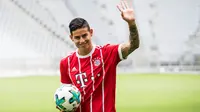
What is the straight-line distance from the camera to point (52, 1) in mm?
17781

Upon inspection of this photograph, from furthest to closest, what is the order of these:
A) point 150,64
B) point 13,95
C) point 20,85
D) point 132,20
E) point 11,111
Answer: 1. point 150,64
2. point 20,85
3. point 13,95
4. point 11,111
5. point 132,20

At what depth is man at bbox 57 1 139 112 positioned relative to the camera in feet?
11.0

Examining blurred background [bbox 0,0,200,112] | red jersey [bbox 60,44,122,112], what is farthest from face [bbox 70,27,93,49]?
blurred background [bbox 0,0,200,112]

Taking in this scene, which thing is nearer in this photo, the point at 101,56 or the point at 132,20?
the point at 132,20

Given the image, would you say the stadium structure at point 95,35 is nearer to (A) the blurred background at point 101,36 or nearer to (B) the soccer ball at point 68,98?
(A) the blurred background at point 101,36

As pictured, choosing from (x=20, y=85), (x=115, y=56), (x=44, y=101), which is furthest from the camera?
(x=20, y=85)

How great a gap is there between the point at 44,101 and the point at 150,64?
7053 millimetres

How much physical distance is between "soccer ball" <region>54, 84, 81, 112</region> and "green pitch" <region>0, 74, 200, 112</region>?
426 centimetres

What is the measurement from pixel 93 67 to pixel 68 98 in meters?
0.32

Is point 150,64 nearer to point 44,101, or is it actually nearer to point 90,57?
point 44,101

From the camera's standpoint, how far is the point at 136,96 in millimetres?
9266

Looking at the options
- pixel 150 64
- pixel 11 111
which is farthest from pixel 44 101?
pixel 150 64

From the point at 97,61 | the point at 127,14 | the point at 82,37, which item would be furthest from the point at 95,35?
the point at 127,14

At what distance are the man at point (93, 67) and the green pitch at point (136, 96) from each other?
4.22 meters
